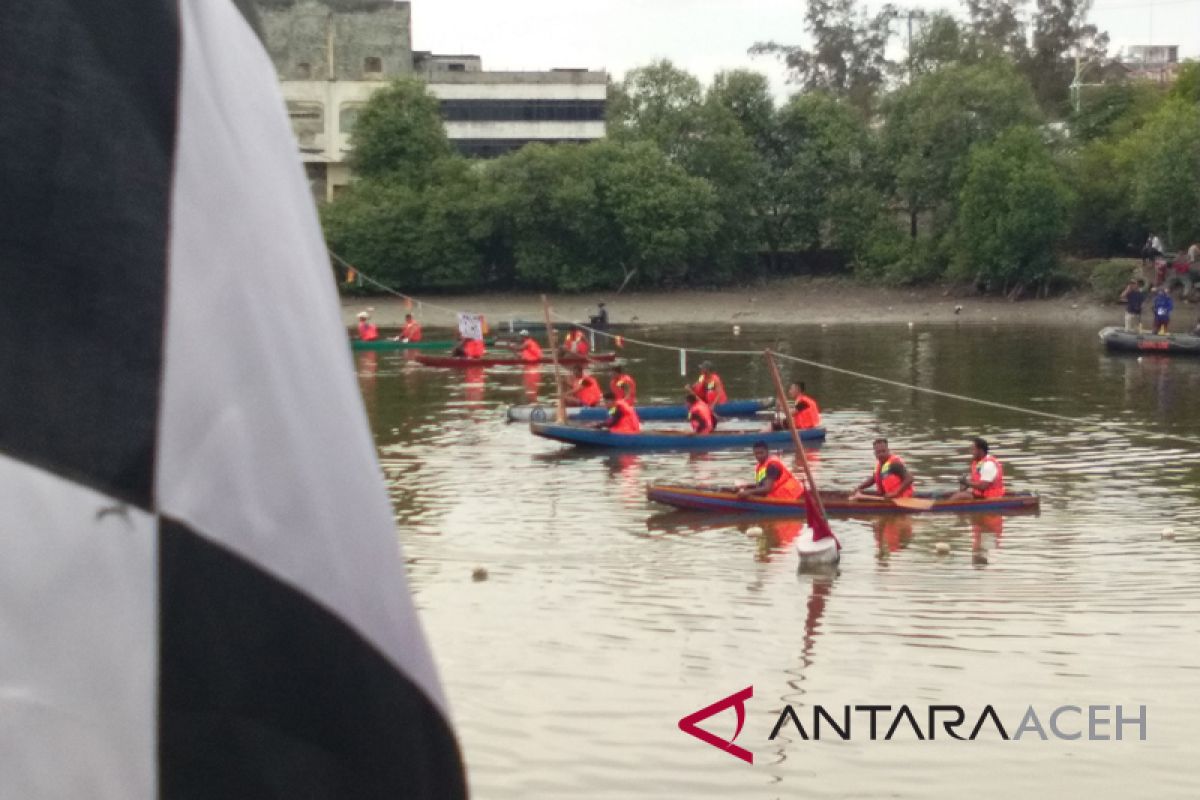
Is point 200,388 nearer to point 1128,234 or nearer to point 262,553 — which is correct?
point 262,553

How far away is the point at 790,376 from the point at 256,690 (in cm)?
3655

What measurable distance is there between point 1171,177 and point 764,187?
1617cm

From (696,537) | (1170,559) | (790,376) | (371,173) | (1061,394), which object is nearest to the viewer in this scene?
(1170,559)

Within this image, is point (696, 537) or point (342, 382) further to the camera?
point (696, 537)

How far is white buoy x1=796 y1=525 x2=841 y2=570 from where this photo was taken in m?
17.3

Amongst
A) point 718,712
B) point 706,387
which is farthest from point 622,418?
point 718,712

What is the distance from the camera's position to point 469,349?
40.1 m

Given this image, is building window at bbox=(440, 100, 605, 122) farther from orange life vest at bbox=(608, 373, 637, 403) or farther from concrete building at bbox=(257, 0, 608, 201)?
orange life vest at bbox=(608, 373, 637, 403)

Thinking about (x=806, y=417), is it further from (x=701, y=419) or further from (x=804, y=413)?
(x=701, y=419)

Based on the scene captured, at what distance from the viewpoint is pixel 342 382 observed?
6.64 ft

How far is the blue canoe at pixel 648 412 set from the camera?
29.3m

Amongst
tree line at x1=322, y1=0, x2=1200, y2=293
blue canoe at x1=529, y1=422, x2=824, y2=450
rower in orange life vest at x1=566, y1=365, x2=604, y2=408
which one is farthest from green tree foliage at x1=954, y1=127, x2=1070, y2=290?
blue canoe at x1=529, y1=422, x2=824, y2=450

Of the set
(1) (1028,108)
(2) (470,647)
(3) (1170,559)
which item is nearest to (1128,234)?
(1) (1028,108)

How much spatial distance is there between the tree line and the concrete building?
3.77m
